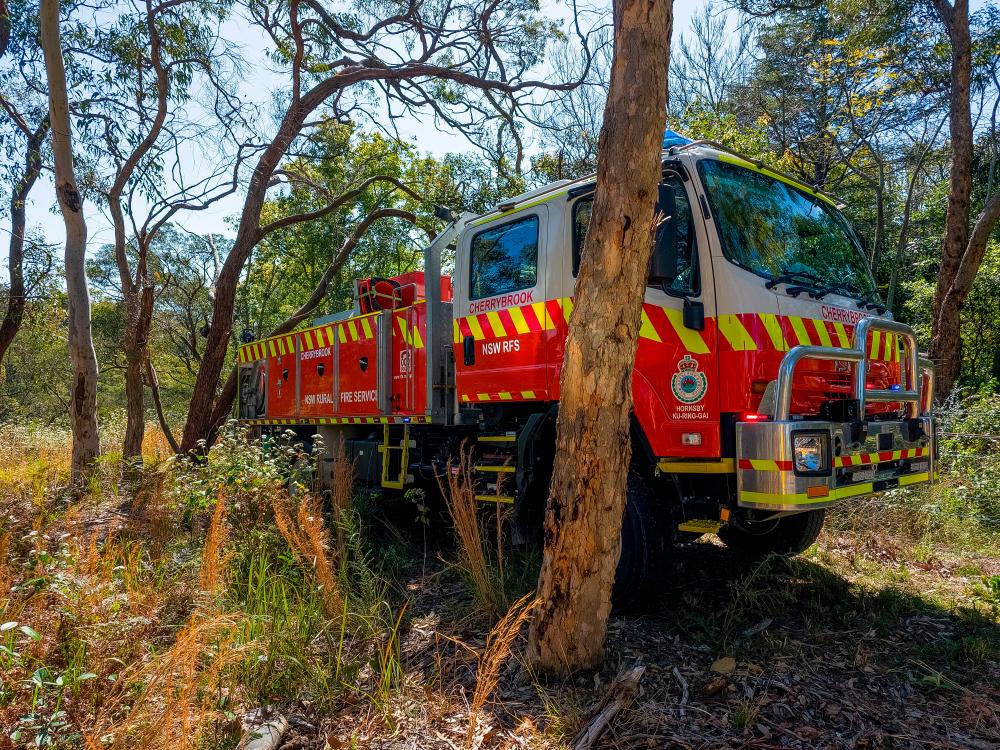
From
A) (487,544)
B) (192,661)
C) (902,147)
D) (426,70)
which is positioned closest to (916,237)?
(902,147)

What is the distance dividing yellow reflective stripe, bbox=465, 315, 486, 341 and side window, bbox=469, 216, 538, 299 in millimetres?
181

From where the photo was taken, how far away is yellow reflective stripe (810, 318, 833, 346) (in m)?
4.05

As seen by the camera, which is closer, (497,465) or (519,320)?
(519,320)

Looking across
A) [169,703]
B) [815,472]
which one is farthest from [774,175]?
[169,703]

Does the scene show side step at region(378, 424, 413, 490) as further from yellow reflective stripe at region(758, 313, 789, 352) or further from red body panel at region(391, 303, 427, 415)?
yellow reflective stripe at region(758, 313, 789, 352)

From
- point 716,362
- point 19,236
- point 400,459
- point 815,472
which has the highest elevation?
point 19,236

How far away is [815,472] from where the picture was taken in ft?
11.6

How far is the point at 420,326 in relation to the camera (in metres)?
6.51

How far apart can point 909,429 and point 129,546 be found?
5068 mm

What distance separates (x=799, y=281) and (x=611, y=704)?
2.64 meters

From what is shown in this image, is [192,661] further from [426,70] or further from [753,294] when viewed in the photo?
[426,70]

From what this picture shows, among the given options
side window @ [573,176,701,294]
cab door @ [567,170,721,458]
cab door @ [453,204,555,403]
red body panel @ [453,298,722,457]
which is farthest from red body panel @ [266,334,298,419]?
cab door @ [567,170,721,458]

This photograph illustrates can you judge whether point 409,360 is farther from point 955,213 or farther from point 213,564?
point 955,213

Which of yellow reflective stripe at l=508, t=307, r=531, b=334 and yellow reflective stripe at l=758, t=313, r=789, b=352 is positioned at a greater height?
yellow reflective stripe at l=508, t=307, r=531, b=334
